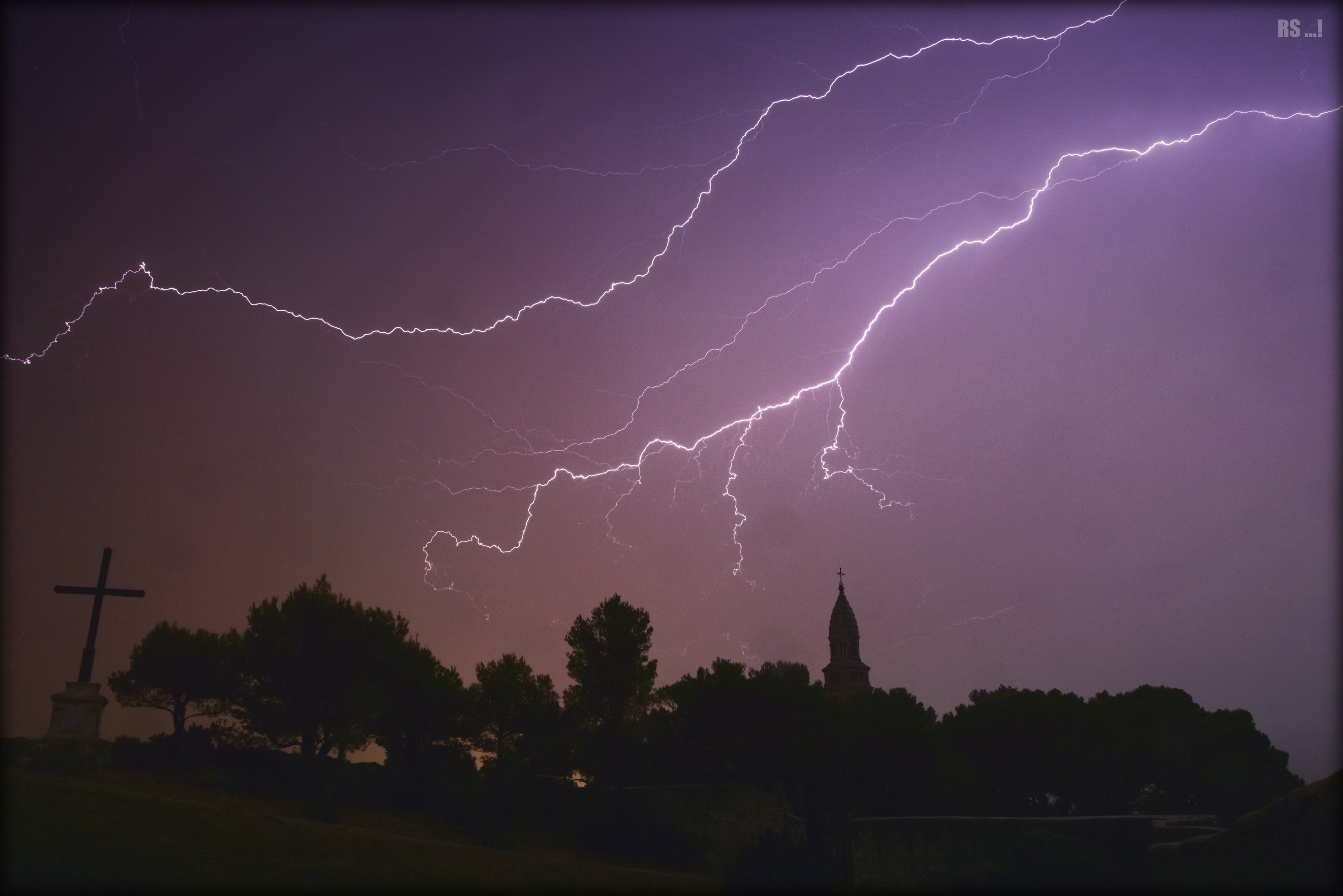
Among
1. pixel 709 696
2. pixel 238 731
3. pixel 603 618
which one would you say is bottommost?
pixel 238 731

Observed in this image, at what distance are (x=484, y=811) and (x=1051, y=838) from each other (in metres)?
16.2

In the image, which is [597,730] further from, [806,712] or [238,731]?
[238,731]

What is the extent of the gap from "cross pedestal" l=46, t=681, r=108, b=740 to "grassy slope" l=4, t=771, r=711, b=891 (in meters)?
1.11

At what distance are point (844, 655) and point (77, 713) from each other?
4694cm

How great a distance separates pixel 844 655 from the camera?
56.4m

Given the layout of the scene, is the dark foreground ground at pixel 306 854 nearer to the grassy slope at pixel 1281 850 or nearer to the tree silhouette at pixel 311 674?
the grassy slope at pixel 1281 850

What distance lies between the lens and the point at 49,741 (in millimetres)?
17719

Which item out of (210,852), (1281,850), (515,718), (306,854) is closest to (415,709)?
(515,718)

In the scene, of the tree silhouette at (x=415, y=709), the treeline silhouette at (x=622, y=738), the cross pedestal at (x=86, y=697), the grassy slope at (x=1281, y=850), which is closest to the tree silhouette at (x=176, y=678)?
the treeline silhouette at (x=622, y=738)

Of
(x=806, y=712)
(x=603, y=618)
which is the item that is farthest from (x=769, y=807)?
(x=603, y=618)

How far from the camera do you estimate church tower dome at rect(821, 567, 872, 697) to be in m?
54.1

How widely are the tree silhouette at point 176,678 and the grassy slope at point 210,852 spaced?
11189 millimetres

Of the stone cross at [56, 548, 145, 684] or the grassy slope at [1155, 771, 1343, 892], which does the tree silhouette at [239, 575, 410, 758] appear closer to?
the stone cross at [56, 548, 145, 684]

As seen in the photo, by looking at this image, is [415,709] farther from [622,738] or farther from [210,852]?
[210,852]
